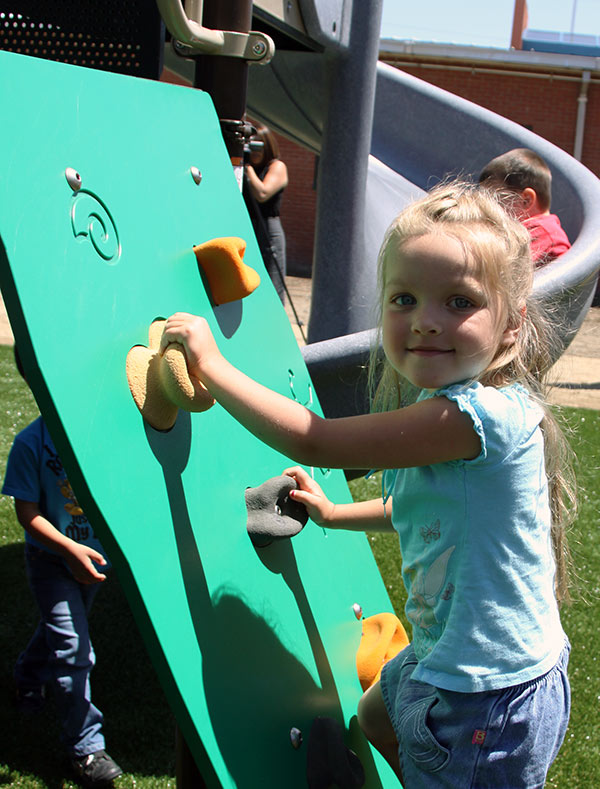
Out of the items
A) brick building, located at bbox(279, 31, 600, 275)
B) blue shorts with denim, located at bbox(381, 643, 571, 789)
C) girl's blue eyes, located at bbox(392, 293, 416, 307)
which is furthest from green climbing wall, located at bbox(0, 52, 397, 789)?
brick building, located at bbox(279, 31, 600, 275)

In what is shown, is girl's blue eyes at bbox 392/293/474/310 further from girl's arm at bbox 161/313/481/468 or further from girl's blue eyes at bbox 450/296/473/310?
girl's arm at bbox 161/313/481/468

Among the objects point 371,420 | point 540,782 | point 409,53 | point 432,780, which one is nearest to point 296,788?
point 432,780

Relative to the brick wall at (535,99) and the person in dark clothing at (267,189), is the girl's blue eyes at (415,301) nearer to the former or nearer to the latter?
the person in dark clothing at (267,189)

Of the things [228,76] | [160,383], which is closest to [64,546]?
[160,383]

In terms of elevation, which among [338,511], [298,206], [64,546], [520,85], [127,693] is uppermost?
[520,85]

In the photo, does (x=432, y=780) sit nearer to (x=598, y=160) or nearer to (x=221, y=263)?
(x=221, y=263)

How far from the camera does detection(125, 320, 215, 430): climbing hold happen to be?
129 centimetres

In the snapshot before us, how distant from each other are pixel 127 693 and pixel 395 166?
10.9 ft

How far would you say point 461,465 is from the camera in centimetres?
136

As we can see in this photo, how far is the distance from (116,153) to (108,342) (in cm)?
33

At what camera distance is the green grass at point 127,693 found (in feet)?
7.97

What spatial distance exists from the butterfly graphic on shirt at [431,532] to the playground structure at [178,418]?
0.31 meters

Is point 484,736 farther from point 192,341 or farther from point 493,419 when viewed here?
point 192,341

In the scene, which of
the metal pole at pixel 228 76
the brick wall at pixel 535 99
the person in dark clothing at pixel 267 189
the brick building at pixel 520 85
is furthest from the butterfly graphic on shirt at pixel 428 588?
the brick wall at pixel 535 99
